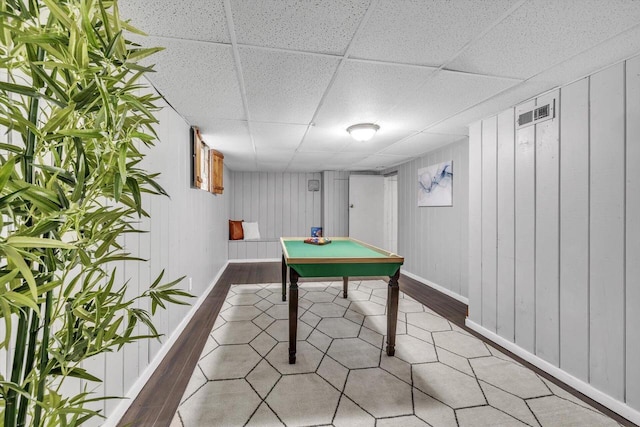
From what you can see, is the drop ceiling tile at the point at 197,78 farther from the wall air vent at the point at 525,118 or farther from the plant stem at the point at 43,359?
the wall air vent at the point at 525,118

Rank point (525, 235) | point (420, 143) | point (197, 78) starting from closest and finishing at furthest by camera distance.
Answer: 1. point (197, 78)
2. point (525, 235)
3. point (420, 143)

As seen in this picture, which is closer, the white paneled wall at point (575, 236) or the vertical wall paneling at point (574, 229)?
the white paneled wall at point (575, 236)

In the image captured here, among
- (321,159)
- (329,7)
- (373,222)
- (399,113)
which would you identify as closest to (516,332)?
(399,113)

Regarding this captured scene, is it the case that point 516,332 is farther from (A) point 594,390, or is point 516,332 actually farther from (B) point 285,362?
(B) point 285,362

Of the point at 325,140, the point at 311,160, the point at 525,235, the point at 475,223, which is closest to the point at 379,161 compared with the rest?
the point at 311,160

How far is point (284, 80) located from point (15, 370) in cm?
196

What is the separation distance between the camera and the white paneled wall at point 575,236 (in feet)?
5.55

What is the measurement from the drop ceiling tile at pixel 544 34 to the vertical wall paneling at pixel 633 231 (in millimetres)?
453

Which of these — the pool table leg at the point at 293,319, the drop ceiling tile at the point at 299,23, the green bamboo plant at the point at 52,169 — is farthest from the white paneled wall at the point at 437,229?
the green bamboo plant at the point at 52,169

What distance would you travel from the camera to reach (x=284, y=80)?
6.47 ft

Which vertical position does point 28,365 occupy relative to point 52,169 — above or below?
below

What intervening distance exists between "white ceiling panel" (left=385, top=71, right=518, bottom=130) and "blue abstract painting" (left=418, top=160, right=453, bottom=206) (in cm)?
139

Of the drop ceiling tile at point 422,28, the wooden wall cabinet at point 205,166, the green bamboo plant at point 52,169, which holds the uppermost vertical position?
the drop ceiling tile at point 422,28

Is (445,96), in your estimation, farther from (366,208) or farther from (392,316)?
(366,208)
